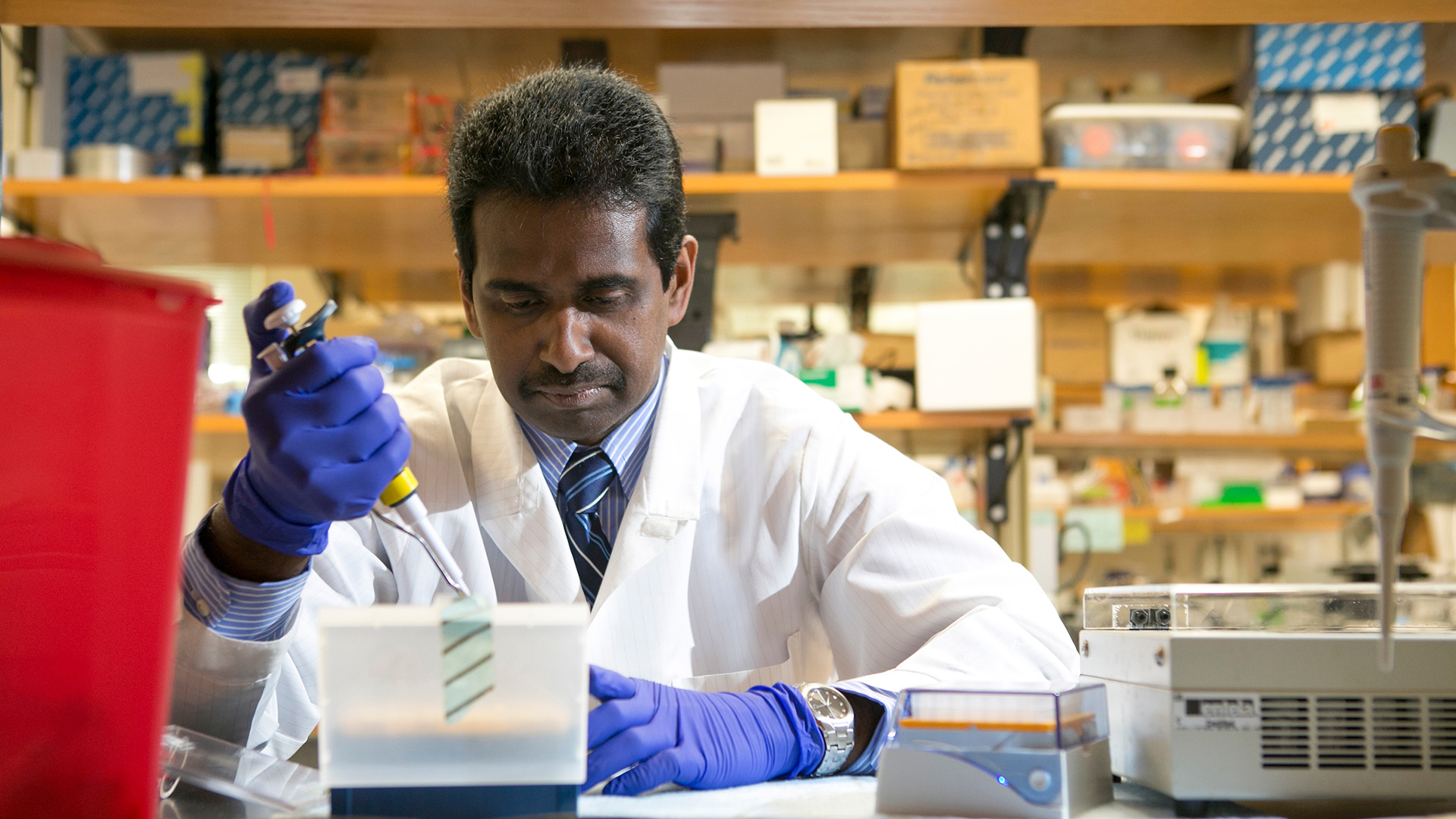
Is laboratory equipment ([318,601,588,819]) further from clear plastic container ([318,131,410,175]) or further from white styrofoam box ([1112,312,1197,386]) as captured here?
white styrofoam box ([1112,312,1197,386])

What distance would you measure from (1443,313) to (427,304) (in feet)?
8.89

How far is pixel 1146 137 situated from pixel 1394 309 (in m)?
1.84

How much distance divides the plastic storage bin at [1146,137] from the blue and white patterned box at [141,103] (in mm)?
1881

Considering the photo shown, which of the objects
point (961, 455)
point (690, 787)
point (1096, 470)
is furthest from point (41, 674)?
point (1096, 470)

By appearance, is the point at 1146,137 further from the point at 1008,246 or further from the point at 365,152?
the point at 365,152

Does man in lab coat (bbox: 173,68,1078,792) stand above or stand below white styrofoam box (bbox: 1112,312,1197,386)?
below

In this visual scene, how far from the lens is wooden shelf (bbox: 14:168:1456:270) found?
216cm

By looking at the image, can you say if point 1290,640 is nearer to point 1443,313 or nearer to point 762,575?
A: point 762,575

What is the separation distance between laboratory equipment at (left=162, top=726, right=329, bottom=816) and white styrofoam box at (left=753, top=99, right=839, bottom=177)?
5.28 feet

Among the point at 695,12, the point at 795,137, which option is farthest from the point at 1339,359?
the point at 695,12

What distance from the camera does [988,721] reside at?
57 centimetres

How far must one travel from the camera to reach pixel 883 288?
3.23m

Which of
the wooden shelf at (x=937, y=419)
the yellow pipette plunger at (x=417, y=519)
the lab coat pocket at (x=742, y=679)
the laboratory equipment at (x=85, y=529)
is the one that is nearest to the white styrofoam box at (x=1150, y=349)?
the wooden shelf at (x=937, y=419)

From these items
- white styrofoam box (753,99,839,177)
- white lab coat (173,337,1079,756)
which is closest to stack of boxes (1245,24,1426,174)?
white styrofoam box (753,99,839,177)
